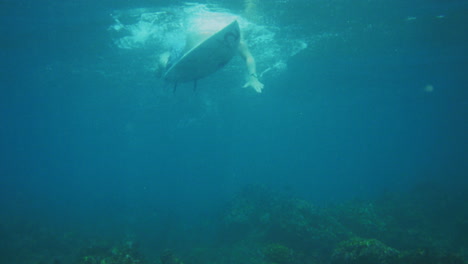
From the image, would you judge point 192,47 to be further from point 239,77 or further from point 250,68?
point 239,77

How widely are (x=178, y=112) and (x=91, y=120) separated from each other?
64.7 ft

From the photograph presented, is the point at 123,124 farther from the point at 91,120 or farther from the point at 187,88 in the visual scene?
the point at 187,88

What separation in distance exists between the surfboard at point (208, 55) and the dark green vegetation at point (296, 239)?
7.38 meters

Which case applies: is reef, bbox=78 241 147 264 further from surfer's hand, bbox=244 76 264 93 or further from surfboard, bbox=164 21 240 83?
surfer's hand, bbox=244 76 264 93

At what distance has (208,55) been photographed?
5629 mm

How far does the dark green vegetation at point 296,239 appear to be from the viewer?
9.05 m

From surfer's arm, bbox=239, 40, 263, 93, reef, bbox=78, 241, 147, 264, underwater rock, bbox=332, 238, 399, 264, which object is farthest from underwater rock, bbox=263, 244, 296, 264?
surfer's arm, bbox=239, 40, 263, 93

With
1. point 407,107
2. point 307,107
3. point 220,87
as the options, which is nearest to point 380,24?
point 220,87

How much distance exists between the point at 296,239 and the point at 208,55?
12137 millimetres

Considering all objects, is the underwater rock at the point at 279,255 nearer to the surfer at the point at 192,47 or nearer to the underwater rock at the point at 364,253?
the underwater rock at the point at 364,253

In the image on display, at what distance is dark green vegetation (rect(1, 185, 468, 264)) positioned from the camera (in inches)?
356

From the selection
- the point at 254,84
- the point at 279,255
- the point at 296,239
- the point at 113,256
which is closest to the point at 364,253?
the point at 279,255

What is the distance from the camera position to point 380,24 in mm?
17391

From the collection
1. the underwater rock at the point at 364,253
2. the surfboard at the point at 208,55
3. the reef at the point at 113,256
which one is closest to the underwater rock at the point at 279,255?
the underwater rock at the point at 364,253
